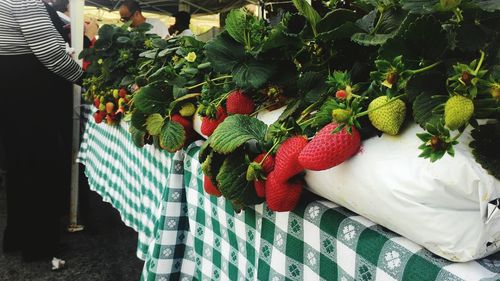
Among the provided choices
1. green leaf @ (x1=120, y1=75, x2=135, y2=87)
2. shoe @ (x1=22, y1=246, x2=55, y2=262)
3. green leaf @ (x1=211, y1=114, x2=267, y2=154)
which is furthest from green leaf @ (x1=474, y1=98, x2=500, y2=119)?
shoe @ (x1=22, y1=246, x2=55, y2=262)

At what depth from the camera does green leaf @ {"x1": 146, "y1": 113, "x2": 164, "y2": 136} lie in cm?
119

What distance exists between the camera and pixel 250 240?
93 cm

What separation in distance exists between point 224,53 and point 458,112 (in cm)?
58

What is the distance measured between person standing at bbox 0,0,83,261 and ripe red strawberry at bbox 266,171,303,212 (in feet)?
5.96

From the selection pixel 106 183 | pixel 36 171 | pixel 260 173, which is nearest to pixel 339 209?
pixel 260 173

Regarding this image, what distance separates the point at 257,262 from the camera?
2.91ft

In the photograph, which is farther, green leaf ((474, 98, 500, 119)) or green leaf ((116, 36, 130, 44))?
green leaf ((116, 36, 130, 44))

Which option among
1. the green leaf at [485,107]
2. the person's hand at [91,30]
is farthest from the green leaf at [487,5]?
the person's hand at [91,30]

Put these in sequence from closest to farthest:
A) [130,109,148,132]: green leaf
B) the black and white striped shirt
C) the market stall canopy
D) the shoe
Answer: [130,109,148,132]: green leaf
the black and white striped shirt
the shoe
the market stall canopy

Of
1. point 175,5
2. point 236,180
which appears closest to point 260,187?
point 236,180

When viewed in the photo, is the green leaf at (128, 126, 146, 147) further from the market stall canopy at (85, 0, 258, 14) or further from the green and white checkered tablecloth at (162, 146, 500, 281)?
the market stall canopy at (85, 0, 258, 14)

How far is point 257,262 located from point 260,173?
0.27 meters

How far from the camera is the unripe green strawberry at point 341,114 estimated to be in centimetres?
55

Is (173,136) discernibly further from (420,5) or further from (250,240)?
(420,5)
